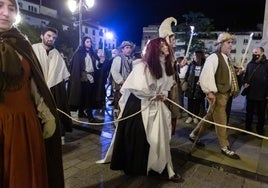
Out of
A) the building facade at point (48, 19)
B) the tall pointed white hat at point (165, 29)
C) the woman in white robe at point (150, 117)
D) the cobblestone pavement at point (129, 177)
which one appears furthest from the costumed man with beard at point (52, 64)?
the building facade at point (48, 19)

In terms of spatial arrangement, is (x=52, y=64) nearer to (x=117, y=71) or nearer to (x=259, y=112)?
(x=117, y=71)

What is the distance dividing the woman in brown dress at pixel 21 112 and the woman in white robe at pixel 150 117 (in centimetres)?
164

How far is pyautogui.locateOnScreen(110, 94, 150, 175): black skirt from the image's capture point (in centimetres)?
360

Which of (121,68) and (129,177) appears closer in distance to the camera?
(129,177)

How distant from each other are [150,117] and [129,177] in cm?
90

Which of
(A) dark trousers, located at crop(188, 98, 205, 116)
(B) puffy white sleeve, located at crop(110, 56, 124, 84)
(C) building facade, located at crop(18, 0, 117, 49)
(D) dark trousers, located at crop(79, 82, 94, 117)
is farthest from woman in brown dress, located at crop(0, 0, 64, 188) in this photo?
(C) building facade, located at crop(18, 0, 117, 49)

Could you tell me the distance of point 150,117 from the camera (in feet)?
Result: 11.7

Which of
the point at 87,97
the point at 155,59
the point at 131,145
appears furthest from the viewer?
the point at 87,97

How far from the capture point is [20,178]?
73.6 inches

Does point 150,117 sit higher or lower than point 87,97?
higher

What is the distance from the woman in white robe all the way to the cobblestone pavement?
16 centimetres

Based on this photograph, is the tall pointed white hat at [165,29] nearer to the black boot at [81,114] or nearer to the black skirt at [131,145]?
the black skirt at [131,145]

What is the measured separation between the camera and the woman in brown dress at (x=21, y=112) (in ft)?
6.07

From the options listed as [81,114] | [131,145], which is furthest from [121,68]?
[131,145]
